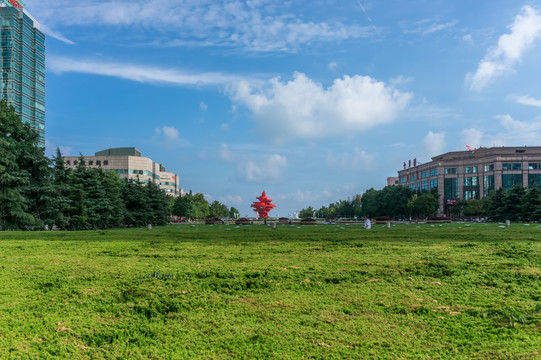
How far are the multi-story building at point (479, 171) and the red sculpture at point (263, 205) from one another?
1853 inches

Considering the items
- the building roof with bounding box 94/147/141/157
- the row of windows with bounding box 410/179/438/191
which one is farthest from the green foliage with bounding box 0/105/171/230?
the row of windows with bounding box 410/179/438/191

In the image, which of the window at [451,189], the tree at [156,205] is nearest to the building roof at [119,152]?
the tree at [156,205]

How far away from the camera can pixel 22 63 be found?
68250mm

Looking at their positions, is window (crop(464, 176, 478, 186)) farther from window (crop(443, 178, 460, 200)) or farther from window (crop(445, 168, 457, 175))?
window (crop(445, 168, 457, 175))

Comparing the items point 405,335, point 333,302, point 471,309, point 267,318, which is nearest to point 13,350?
point 267,318

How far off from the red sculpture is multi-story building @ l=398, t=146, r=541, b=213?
154 ft

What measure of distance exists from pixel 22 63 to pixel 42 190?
53.1m

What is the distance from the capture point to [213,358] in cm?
406

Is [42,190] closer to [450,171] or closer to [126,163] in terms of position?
[126,163]

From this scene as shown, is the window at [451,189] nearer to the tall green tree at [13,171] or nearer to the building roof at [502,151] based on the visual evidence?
the building roof at [502,151]

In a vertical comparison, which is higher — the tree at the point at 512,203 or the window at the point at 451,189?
the window at the point at 451,189

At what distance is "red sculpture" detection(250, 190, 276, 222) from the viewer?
6188 centimetres

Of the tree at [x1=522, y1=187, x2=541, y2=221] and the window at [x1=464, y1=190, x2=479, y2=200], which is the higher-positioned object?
the window at [x1=464, y1=190, x2=479, y2=200]

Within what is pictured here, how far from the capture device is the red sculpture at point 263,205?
203 feet
